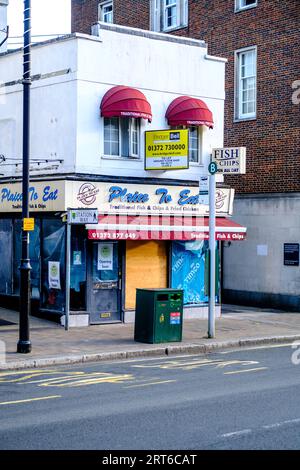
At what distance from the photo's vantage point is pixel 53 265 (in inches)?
814

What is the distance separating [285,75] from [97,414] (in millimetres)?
18083

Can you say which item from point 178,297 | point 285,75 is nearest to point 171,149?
point 178,297

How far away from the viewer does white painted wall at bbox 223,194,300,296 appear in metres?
25.7

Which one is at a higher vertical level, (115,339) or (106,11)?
(106,11)

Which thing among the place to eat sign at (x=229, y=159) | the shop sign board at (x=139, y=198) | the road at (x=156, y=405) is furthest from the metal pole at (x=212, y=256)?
the road at (x=156, y=405)

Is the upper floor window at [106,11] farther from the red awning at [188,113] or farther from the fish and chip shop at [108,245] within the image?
the fish and chip shop at [108,245]

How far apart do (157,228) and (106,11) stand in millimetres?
16017

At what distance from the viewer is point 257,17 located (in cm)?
2698

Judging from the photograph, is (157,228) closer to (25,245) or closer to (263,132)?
(25,245)

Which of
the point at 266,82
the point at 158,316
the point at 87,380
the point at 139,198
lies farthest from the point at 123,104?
the point at 87,380

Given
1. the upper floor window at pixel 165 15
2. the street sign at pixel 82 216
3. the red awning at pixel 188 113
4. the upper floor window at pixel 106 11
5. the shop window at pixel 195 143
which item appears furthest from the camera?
the upper floor window at pixel 106 11

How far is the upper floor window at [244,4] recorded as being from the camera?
2725cm

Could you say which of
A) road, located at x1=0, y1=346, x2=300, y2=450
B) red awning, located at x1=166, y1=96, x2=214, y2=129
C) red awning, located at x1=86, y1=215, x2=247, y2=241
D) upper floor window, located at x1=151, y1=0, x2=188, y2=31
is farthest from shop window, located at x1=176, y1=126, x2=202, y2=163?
upper floor window, located at x1=151, y1=0, x2=188, y2=31

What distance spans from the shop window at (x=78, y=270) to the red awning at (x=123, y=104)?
305 cm
